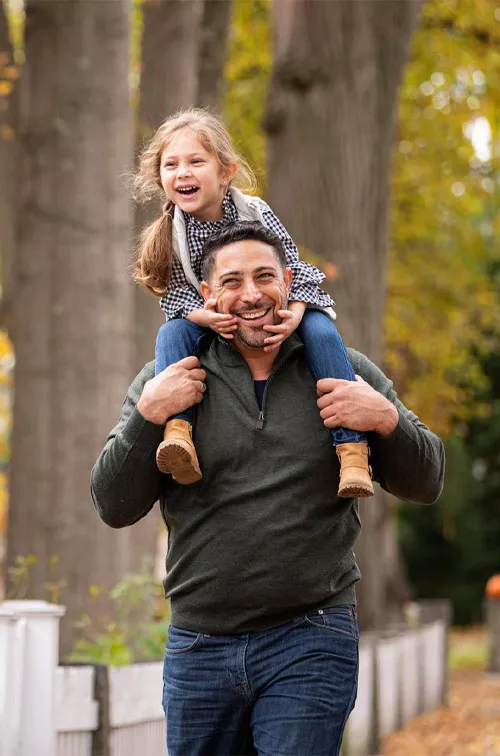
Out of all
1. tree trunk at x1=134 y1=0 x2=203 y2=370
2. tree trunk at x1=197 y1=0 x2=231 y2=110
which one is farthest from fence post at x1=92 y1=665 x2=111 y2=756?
tree trunk at x1=197 y1=0 x2=231 y2=110

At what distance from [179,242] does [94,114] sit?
17.0 feet

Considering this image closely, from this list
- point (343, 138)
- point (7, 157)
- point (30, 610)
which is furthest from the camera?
point (7, 157)

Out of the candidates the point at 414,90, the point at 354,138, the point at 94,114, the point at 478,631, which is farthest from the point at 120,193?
the point at 478,631

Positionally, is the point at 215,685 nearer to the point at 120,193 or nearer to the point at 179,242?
the point at 179,242

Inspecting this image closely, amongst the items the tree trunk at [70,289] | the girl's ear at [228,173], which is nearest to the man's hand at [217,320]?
the girl's ear at [228,173]

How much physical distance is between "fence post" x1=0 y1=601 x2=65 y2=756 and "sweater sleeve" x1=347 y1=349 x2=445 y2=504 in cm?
165

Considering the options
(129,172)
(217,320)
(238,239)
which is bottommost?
(217,320)

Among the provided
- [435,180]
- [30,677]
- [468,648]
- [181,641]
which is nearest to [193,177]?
[181,641]

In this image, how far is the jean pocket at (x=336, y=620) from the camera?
3.66 meters

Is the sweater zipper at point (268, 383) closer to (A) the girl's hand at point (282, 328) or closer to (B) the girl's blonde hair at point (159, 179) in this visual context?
(A) the girl's hand at point (282, 328)

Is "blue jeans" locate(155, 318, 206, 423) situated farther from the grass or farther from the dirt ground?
the grass

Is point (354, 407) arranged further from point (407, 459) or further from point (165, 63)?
point (165, 63)

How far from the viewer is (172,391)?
12.3 feet

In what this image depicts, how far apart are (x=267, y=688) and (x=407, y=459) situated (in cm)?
72
